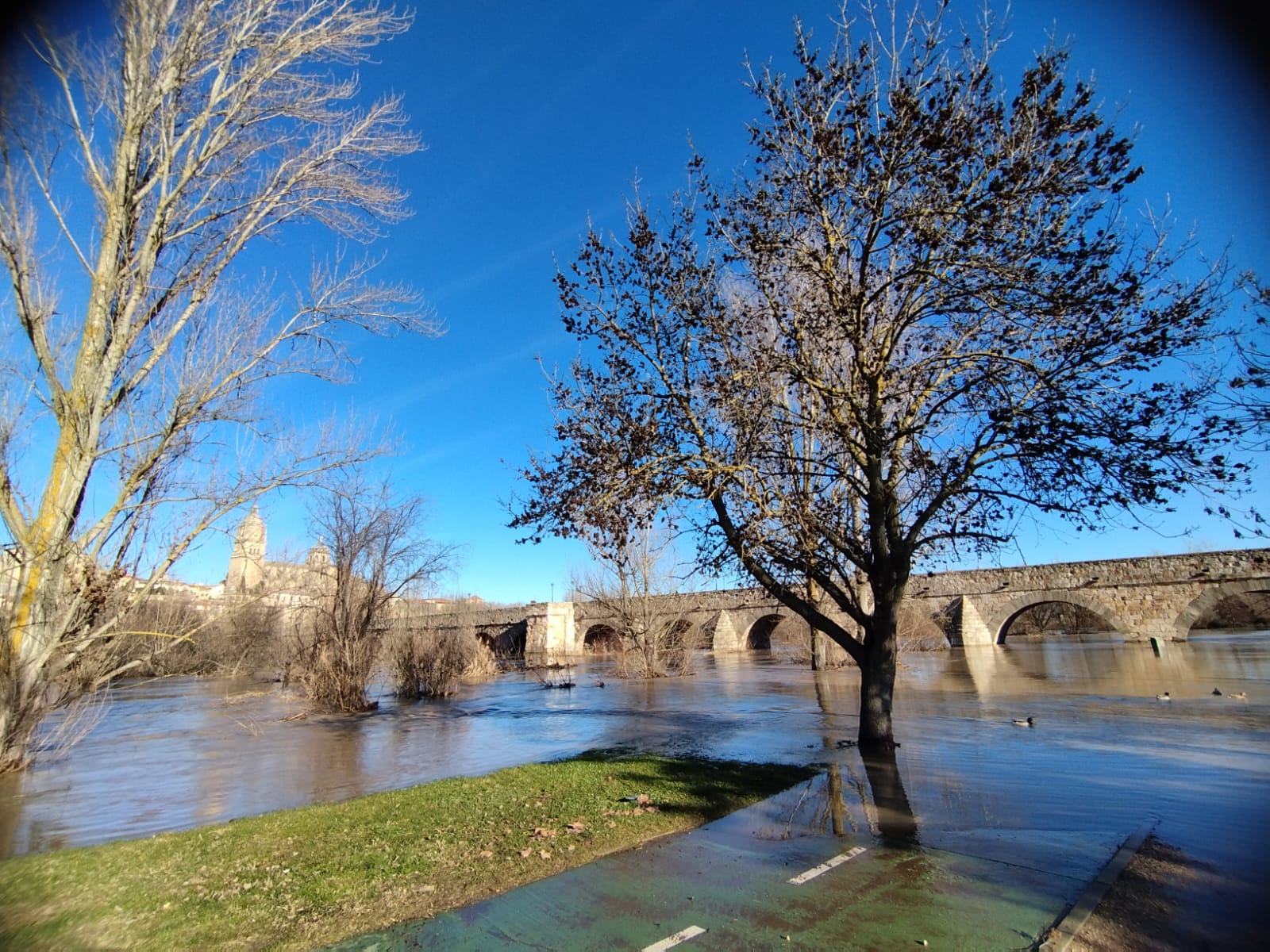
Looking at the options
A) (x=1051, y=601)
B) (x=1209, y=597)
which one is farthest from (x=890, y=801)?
(x=1051, y=601)

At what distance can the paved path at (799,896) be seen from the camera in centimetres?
357

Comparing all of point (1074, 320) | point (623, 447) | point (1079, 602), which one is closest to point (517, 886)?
point (623, 447)

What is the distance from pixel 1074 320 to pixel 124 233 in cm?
1096

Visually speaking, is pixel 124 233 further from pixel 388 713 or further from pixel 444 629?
pixel 444 629

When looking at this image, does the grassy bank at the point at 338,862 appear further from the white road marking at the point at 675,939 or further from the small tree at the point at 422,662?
the small tree at the point at 422,662

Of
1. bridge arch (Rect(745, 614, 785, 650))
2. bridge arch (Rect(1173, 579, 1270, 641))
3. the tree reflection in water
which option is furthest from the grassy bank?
bridge arch (Rect(745, 614, 785, 650))

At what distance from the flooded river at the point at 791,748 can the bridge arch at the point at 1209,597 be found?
8830 mm

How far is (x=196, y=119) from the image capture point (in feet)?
25.5

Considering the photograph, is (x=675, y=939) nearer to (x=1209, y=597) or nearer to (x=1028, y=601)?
(x=1209, y=597)

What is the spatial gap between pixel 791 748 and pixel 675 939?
6.93 m

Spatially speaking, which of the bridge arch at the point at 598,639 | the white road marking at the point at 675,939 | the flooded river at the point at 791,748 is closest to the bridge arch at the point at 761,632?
the bridge arch at the point at 598,639

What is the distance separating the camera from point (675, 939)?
3.56m

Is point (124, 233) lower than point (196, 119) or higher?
lower

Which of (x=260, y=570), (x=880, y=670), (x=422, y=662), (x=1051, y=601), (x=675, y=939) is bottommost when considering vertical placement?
(x=675, y=939)
